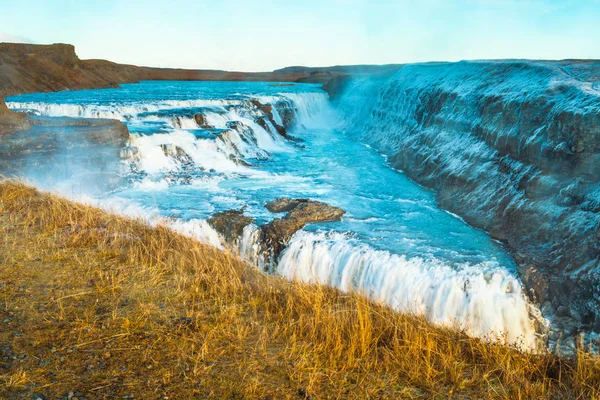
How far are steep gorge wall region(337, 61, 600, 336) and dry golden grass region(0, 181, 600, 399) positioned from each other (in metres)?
3.50

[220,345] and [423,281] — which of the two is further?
[423,281]

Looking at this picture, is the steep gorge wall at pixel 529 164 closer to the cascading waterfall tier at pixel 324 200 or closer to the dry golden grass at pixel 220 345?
the cascading waterfall tier at pixel 324 200

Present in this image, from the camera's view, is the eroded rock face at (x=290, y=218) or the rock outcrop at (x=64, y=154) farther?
the rock outcrop at (x=64, y=154)

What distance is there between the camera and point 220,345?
13.9ft

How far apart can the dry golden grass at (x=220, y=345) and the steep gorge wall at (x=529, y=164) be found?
11.5 feet

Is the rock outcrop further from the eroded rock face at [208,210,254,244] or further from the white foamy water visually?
the white foamy water

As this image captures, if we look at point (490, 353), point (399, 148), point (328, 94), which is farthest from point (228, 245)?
point (328, 94)

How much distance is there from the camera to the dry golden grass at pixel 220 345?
11.9 feet

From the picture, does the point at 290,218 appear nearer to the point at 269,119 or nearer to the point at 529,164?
the point at 529,164

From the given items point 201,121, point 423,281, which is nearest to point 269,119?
point 201,121

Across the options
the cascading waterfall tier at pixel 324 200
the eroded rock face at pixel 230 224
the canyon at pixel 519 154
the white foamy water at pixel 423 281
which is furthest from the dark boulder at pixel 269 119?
the white foamy water at pixel 423 281

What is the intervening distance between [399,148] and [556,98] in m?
8.17

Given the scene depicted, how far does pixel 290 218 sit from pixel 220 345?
5.94 m

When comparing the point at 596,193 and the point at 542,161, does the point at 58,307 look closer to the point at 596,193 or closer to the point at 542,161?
the point at 596,193
